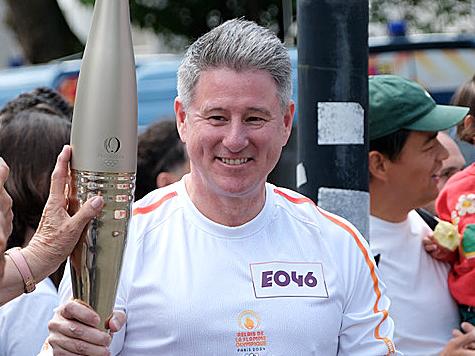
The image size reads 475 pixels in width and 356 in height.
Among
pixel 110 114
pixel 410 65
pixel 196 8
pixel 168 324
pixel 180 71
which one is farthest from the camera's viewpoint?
pixel 196 8

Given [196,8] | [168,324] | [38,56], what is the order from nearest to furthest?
[168,324]
[38,56]
[196,8]

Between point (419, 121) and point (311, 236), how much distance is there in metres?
1.16

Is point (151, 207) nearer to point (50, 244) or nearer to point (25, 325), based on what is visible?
point (50, 244)

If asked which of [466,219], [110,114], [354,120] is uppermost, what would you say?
[110,114]

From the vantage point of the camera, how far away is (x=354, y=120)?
3459mm

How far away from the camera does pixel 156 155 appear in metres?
5.07

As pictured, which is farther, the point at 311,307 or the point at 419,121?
the point at 419,121

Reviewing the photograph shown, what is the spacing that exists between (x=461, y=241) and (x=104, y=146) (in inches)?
71.7

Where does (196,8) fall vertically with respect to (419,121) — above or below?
below

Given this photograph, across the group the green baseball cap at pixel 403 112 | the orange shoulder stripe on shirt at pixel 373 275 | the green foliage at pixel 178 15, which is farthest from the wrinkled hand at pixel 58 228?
the green foliage at pixel 178 15

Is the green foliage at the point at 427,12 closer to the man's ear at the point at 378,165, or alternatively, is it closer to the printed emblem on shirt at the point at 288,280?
the man's ear at the point at 378,165

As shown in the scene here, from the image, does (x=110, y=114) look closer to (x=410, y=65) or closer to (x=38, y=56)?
(x=410, y=65)

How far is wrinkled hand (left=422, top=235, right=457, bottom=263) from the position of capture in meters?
3.91

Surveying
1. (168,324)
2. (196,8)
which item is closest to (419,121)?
(168,324)
